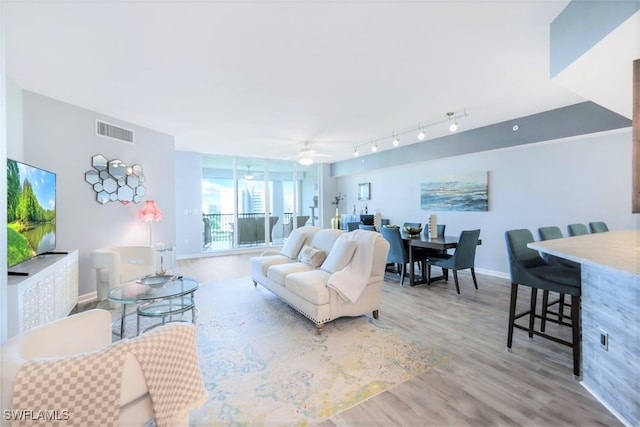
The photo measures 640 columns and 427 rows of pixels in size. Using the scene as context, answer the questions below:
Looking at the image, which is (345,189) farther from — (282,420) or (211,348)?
(282,420)

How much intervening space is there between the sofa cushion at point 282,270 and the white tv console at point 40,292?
2155 mm

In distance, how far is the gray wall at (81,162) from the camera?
3.50 m

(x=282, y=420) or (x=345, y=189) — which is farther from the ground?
(x=345, y=189)

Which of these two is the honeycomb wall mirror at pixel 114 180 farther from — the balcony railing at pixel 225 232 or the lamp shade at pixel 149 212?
the balcony railing at pixel 225 232

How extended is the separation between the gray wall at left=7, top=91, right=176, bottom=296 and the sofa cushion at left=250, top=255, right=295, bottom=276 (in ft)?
7.22

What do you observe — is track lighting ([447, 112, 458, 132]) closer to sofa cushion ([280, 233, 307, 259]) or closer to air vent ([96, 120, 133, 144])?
sofa cushion ([280, 233, 307, 259])

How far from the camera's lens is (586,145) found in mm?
4133

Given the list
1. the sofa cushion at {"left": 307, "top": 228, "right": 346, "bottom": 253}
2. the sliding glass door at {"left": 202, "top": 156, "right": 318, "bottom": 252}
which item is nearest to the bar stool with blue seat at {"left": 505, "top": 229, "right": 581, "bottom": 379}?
the sofa cushion at {"left": 307, "top": 228, "right": 346, "bottom": 253}

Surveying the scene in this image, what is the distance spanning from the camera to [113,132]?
439cm

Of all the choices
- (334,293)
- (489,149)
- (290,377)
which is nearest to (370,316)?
(334,293)

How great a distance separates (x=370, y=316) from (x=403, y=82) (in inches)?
108

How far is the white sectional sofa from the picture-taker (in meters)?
2.90

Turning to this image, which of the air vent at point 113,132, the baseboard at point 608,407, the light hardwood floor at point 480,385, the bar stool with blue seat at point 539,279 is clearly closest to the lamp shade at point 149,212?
the air vent at point 113,132

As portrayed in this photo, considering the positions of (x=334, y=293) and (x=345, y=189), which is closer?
(x=334, y=293)
